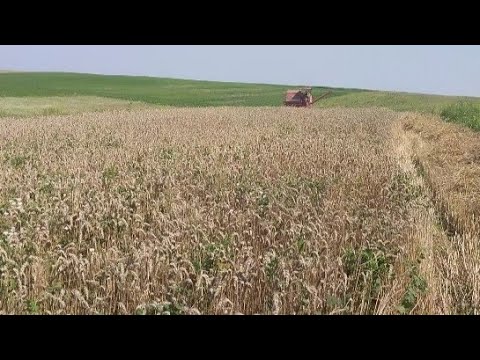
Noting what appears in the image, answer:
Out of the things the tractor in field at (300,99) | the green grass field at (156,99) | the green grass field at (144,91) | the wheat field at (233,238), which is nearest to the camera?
the wheat field at (233,238)

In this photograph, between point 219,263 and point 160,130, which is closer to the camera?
point 219,263

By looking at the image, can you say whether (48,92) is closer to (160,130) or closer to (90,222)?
(160,130)

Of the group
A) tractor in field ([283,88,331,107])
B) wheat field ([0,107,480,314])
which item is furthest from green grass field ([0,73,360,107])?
wheat field ([0,107,480,314])

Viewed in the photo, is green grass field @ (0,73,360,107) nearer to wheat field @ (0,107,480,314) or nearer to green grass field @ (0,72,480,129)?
green grass field @ (0,72,480,129)

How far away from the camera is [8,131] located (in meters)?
Result: 15.1

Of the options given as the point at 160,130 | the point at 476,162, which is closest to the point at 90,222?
the point at 476,162

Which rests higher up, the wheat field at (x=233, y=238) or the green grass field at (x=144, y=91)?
the green grass field at (x=144, y=91)

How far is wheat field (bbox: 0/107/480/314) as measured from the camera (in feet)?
11.9

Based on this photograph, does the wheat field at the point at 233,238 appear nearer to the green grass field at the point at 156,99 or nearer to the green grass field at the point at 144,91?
the green grass field at the point at 156,99

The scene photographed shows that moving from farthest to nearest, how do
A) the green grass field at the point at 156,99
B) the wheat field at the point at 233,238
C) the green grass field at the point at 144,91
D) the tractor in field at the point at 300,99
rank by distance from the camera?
the green grass field at the point at 144,91 → the tractor in field at the point at 300,99 → the green grass field at the point at 156,99 → the wheat field at the point at 233,238

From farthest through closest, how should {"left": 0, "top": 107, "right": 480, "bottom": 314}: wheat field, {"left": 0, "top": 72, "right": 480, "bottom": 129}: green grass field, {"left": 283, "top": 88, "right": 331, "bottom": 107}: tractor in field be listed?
{"left": 283, "top": 88, "right": 331, "bottom": 107}: tractor in field, {"left": 0, "top": 72, "right": 480, "bottom": 129}: green grass field, {"left": 0, "top": 107, "right": 480, "bottom": 314}: wheat field

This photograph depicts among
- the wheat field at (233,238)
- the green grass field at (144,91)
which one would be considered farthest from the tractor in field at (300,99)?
the wheat field at (233,238)

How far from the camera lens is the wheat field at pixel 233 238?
363 cm
